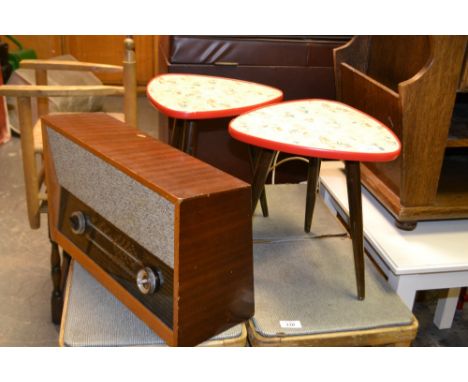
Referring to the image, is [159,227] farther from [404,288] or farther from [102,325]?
[404,288]

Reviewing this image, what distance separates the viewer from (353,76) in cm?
119

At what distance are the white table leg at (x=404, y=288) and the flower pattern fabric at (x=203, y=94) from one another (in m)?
0.43

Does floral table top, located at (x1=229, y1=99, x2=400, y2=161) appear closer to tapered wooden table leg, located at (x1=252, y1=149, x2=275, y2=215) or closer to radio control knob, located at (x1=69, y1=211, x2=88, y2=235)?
tapered wooden table leg, located at (x1=252, y1=149, x2=275, y2=215)

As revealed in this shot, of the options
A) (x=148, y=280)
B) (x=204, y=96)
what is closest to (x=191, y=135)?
(x=204, y=96)

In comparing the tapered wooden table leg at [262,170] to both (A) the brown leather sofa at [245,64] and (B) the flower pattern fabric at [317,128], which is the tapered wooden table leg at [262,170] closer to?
(B) the flower pattern fabric at [317,128]

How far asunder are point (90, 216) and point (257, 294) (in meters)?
0.31

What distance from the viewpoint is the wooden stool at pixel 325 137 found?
2.58 feet

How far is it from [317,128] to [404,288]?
351 millimetres

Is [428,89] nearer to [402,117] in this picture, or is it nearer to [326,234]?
[402,117]

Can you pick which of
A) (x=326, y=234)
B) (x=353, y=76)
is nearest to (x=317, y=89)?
(x=353, y=76)

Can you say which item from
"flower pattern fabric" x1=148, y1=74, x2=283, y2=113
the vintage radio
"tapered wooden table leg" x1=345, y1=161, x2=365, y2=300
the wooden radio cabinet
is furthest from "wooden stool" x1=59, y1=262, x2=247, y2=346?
the wooden radio cabinet

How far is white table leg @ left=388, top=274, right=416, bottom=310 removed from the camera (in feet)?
3.18

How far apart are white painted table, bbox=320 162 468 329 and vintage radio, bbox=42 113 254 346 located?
35 centimetres

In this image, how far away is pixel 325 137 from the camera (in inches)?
32.7
